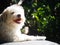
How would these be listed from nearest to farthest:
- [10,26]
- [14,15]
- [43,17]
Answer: [14,15] < [10,26] < [43,17]

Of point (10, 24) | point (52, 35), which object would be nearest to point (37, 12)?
point (52, 35)

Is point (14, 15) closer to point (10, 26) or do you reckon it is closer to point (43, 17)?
point (10, 26)

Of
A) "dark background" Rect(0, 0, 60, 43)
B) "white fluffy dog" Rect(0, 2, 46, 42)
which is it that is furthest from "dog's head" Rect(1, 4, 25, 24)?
"dark background" Rect(0, 0, 60, 43)

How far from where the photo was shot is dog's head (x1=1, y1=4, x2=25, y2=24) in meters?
5.12

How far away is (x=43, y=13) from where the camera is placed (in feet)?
25.6

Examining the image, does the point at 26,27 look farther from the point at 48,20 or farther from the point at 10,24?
the point at 10,24

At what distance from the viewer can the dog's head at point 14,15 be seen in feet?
16.8

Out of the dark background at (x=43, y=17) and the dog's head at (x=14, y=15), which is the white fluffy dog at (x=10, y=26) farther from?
the dark background at (x=43, y=17)

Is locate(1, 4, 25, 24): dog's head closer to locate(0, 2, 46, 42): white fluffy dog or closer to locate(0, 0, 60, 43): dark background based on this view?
locate(0, 2, 46, 42): white fluffy dog

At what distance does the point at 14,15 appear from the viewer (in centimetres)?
517

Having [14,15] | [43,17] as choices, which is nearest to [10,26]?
[14,15]

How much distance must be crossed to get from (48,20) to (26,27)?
23.5 inches

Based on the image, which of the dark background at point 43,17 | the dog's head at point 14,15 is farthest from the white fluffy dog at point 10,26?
the dark background at point 43,17

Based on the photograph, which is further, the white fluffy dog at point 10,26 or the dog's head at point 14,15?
the white fluffy dog at point 10,26
